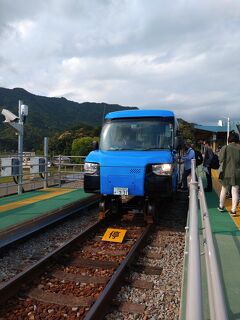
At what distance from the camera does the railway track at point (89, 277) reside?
4480 mm

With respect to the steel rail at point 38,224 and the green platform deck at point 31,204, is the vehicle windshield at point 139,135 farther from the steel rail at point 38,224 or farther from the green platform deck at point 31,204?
the green platform deck at point 31,204

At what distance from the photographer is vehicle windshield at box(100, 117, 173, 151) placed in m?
8.94

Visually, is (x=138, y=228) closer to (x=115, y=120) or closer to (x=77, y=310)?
(x=115, y=120)

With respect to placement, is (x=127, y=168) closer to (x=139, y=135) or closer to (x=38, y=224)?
(x=139, y=135)

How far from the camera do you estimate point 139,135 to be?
9062mm

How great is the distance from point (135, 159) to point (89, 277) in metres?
3.17

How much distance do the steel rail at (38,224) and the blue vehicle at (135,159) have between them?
4.23 feet

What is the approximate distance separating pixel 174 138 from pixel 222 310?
7550 mm

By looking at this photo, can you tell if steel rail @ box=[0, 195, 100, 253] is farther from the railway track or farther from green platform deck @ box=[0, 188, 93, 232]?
the railway track

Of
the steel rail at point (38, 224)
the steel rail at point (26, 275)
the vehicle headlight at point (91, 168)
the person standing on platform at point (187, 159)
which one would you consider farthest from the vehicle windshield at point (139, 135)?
the person standing on platform at point (187, 159)

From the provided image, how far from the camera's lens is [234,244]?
650cm

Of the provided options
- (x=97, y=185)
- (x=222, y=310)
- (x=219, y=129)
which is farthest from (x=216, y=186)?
(x=219, y=129)

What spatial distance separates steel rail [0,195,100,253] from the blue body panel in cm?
169

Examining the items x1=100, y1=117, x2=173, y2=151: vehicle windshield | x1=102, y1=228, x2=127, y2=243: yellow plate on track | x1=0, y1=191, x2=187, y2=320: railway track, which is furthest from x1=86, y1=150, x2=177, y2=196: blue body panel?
x1=0, y1=191, x2=187, y2=320: railway track
